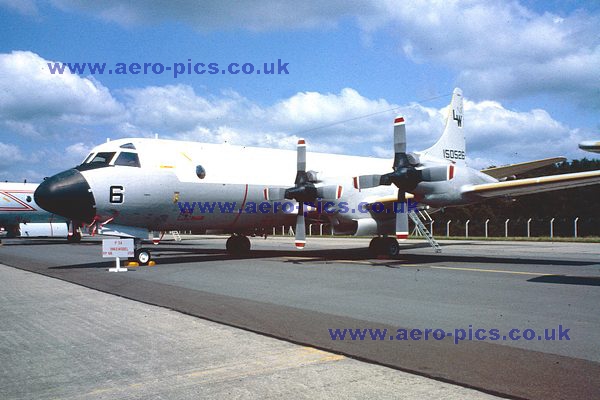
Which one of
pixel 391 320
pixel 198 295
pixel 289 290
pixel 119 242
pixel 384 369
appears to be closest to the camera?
pixel 384 369

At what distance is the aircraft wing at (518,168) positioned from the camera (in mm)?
17122

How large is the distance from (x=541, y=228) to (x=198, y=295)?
3787cm

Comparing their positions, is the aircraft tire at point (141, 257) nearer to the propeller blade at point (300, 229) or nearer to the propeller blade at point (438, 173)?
the propeller blade at point (300, 229)

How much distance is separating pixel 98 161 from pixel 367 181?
8750 mm

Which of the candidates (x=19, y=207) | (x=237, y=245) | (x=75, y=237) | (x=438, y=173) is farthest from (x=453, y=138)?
(x=19, y=207)

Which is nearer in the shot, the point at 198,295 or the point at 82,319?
the point at 82,319

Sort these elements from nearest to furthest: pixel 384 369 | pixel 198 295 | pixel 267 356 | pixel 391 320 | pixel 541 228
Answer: pixel 384 369
pixel 267 356
pixel 391 320
pixel 198 295
pixel 541 228

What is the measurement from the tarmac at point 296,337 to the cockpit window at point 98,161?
378cm

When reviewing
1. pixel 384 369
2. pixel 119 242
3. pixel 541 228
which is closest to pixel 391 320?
pixel 384 369

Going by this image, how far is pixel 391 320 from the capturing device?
789 centimetres

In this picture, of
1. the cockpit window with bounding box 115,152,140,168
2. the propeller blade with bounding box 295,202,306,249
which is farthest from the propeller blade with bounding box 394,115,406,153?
the cockpit window with bounding box 115,152,140,168

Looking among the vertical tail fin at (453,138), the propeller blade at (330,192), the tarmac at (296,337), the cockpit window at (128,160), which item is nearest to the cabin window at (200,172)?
the cockpit window at (128,160)

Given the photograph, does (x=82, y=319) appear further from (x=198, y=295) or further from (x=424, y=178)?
(x=424, y=178)

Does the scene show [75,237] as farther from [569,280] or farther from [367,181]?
[569,280]
